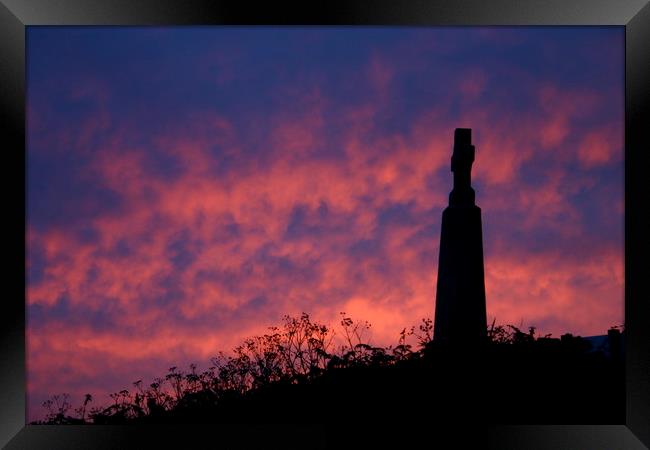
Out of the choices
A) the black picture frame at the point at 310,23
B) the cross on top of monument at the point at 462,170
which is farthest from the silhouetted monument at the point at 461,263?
A: the black picture frame at the point at 310,23

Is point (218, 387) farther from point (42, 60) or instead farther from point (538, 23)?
point (538, 23)

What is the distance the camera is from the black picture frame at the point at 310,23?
3.41 m

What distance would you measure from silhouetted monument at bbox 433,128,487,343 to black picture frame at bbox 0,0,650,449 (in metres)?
2.14

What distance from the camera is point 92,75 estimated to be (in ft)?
16.7

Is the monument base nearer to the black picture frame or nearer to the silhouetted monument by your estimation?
the silhouetted monument

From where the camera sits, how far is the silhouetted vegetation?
480cm

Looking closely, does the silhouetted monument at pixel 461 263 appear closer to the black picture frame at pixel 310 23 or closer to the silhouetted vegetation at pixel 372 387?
the silhouetted vegetation at pixel 372 387

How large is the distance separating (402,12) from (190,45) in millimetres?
2446

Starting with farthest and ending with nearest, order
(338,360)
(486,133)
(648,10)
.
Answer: (486,133), (338,360), (648,10)

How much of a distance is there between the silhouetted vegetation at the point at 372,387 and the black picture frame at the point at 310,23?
108 cm

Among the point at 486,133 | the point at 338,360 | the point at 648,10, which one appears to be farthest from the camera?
the point at 486,133

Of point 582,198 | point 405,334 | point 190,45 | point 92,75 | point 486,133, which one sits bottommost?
point 405,334

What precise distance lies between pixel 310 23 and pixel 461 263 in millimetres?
3009

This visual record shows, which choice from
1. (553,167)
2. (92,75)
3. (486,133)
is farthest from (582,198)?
(92,75)
